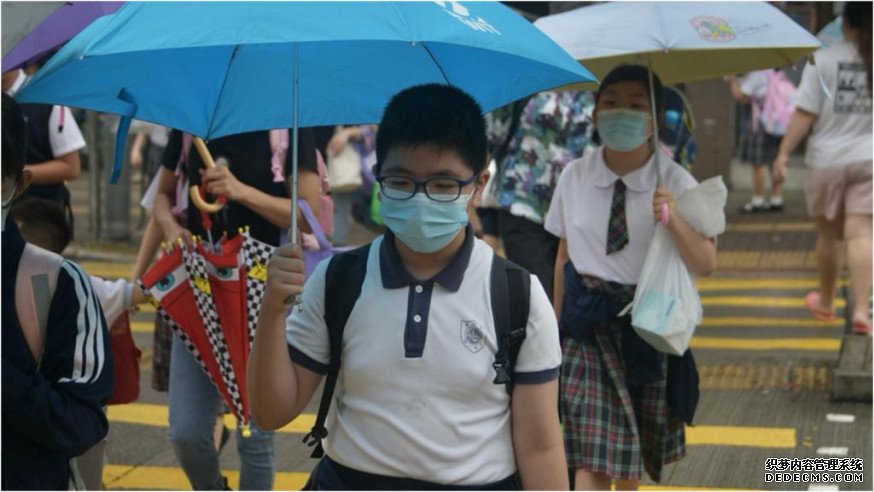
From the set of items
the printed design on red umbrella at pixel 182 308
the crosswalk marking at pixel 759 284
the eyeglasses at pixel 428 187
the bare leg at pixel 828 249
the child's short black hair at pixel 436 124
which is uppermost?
the child's short black hair at pixel 436 124

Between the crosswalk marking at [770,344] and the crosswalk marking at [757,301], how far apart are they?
1256mm

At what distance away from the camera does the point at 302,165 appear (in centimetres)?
518

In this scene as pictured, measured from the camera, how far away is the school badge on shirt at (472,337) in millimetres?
3150

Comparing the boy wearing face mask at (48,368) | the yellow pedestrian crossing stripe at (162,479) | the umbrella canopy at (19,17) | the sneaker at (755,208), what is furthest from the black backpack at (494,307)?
the sneaker at (755,208)

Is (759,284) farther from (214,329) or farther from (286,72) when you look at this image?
(286,72)

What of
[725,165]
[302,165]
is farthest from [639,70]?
[725,165]

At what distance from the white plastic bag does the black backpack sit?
1.75 m

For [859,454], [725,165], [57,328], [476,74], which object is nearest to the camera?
[57,328]

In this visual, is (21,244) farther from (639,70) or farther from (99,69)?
(639,70)

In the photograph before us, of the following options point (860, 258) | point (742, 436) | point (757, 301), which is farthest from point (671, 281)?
point (757, 301)

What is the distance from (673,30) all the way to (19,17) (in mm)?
2325

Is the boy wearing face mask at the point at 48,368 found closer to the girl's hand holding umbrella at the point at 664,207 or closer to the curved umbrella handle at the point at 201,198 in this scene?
the curved umbrella handle at the point at 201,198

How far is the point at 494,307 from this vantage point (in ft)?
10.5

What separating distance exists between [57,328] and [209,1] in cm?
76
